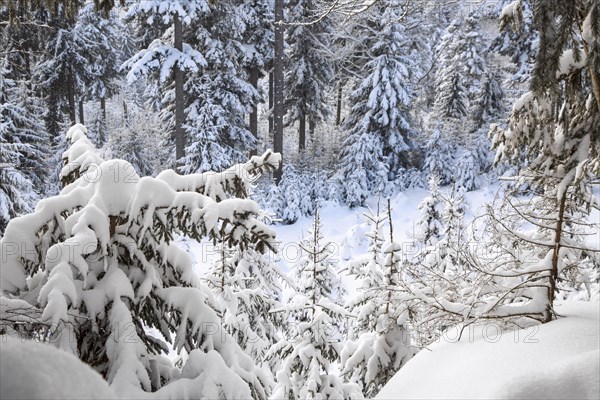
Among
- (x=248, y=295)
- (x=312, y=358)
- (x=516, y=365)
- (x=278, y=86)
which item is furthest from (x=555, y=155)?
(x=278, y=86)

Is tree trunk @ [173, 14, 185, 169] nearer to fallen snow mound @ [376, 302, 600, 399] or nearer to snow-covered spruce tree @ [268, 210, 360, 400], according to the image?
snow-covered spruce tree @ [268, 210, 360, 400]

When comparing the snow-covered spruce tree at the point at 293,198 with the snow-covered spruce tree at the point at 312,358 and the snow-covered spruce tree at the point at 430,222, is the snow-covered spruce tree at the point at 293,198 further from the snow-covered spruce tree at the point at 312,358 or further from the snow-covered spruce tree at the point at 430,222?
the snow-covered spruce tree at the point at 312,358

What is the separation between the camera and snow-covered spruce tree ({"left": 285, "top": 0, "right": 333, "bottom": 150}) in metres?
20.9

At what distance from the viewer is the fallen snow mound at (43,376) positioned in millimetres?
838

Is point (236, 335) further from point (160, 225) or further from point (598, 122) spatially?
point (598, 122)

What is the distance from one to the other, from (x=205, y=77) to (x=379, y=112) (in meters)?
7.62

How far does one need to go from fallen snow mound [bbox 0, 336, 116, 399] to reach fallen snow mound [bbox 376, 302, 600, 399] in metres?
2.35

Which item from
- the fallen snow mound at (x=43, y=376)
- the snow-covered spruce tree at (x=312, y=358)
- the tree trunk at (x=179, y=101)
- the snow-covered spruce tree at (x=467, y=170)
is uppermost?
the tree trunk at (x=179, y=101)

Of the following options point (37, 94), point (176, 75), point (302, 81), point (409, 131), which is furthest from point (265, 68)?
point (37, 94)

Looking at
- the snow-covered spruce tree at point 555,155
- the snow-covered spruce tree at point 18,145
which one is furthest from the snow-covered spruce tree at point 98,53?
the snow-covered spruce tree at point 555,155

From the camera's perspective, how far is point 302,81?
21.5 metres

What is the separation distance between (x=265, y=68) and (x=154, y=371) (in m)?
21.0

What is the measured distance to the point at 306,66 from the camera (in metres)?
21.5

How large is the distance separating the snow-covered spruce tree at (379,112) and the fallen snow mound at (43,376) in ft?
59.3
